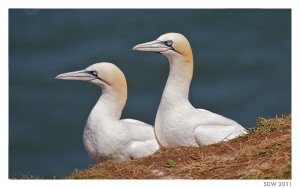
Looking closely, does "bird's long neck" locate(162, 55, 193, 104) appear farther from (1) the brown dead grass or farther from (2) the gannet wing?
(1) the brown dead grass

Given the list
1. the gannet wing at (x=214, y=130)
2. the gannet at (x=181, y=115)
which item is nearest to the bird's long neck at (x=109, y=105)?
the gannet at (x=181, y=115)

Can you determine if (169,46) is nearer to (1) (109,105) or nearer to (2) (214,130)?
(1) (109,105)

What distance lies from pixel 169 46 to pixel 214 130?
126cm

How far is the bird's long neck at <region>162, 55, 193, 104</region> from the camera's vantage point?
11711 millimetres

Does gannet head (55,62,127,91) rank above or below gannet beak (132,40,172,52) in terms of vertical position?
below

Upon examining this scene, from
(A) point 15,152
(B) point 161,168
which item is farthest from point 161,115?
(A) point 15,152

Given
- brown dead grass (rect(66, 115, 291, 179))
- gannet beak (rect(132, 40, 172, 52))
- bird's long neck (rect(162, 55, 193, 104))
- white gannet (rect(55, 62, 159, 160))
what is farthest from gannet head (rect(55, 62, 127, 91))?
brown dead grass (rect(66, 115, 291, 179))

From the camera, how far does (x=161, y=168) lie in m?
10.5

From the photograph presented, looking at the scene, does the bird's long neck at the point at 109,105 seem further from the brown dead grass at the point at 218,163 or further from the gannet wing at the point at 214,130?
the gannet wing at the point at 214,130

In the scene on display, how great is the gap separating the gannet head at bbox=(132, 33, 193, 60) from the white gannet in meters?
0.50

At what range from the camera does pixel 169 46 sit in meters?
11.6

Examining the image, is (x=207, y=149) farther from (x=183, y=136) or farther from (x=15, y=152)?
(x=15, y=152)

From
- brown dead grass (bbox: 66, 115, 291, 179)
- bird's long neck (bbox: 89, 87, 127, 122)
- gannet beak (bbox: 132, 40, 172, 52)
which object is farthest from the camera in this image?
gannet beak (bbox: 132, 40, 172, 52)
